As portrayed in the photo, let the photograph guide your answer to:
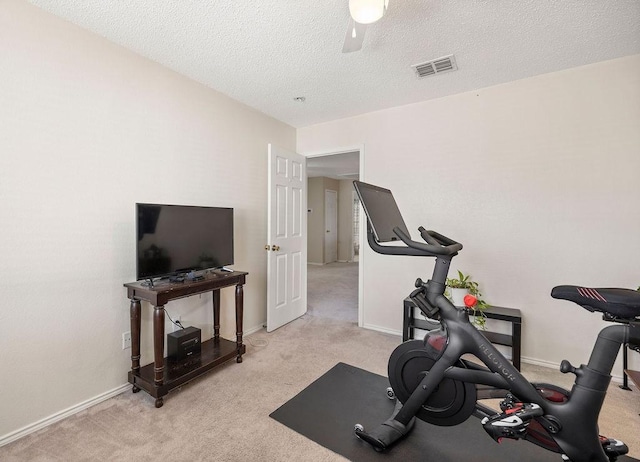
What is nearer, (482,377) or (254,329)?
(482,377)

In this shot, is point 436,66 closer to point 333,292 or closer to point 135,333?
point 135,333

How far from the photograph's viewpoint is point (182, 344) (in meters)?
2.31

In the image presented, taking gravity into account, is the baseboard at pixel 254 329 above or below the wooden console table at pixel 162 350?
below

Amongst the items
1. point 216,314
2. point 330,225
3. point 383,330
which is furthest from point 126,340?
point 330,225

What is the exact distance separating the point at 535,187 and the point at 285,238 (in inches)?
99.3

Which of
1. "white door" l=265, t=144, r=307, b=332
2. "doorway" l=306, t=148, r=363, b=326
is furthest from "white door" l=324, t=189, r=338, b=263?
"white door" l=265, t=144, r=307, b=332

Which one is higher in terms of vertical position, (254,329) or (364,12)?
(364,12)

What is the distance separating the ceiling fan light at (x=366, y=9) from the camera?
1321 millimetres

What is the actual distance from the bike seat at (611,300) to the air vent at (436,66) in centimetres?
189

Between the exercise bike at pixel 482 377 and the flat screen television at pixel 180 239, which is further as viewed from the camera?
the flat screen television at pixel 180 239

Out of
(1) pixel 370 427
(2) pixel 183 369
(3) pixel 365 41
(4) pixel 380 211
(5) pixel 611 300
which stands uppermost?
(3) pixel 365 41

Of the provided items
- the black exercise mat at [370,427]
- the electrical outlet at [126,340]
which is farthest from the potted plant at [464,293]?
the electrical outlet at [126,340]

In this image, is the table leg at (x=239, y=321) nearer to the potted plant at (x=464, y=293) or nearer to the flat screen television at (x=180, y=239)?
the flat screen television at (x=180, y=239)

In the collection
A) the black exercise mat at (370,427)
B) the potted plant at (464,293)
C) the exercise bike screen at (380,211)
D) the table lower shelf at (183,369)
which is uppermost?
the exercise bike screen at (380,211)
